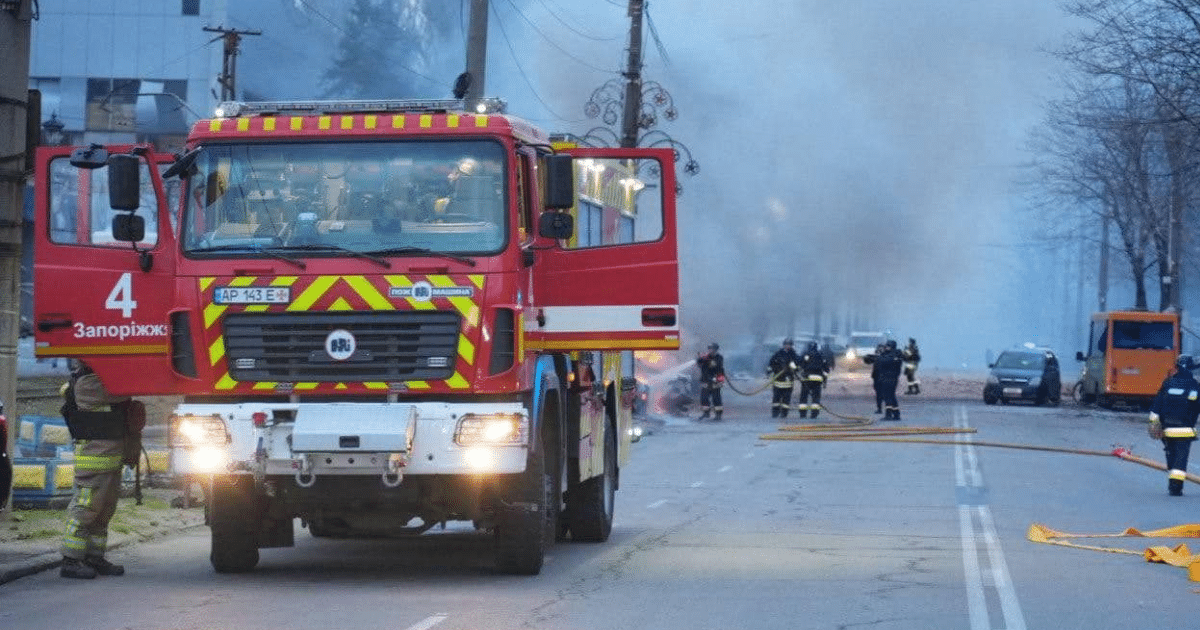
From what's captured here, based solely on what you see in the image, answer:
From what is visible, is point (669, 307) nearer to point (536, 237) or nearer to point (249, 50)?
point (536, 237)

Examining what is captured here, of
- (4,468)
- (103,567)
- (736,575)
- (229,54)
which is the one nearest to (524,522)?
(736,575)

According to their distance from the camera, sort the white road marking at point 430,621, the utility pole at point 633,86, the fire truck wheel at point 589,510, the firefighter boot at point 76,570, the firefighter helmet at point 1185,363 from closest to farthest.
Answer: the white road marking at point 430,621 < the firefighter boot at point 76,570 < the fire truck wheel at point 589,510 < the firefighter helmet at point 1185,363 < the utility pole at point 633,86

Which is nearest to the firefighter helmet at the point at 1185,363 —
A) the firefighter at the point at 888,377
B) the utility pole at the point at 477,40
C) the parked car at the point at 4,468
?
the utility pole at the point at 477,40

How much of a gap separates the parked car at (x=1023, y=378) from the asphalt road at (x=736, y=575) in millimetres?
25444

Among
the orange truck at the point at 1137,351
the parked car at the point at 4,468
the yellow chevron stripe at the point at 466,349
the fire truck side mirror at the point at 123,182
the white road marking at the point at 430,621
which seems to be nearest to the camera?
the white road marking at the point at 430,621

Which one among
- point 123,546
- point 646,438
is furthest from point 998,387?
point 123,546

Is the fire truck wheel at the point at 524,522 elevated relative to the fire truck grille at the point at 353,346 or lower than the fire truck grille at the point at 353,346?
lower

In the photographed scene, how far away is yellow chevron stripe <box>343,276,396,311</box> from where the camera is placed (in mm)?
11078

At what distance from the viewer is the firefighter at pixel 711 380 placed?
3772 centimetres

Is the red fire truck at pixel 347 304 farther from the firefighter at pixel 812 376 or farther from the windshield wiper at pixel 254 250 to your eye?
the firefighter at pixel 812 376

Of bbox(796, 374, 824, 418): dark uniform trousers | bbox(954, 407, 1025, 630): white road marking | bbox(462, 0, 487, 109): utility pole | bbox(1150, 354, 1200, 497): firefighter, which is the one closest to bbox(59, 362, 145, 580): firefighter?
bbox(954, 407, 1025, 630): white road marking

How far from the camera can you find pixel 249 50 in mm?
72750

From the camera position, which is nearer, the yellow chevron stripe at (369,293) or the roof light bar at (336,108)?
the yellow chevron stripe at (369,293)

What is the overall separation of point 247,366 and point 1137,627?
551 centimetres
